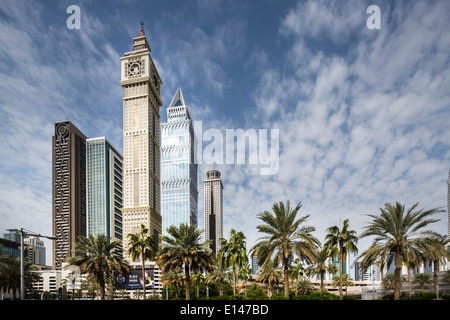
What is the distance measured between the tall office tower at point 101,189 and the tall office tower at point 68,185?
408cm

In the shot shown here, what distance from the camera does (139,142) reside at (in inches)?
7032

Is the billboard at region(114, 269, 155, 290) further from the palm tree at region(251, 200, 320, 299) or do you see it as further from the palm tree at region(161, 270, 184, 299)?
the palm tree at region(251, 200, 320, 299)

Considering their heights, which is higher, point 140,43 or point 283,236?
point 140,43

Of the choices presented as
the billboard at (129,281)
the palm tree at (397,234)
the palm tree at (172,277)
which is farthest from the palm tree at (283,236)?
the billboard at (129,281)

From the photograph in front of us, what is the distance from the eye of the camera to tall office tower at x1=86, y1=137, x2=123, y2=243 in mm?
184625

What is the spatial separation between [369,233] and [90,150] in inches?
7531

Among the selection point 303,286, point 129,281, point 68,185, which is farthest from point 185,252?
point 68,185

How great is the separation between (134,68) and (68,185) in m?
79.8

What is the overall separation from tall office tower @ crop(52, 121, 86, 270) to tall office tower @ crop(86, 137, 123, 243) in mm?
4083

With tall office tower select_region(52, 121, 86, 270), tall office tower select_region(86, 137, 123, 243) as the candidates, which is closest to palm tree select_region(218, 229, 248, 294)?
tall office tower select_region(86, 137, 123, 243)

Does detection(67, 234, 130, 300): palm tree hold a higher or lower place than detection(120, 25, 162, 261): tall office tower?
lower

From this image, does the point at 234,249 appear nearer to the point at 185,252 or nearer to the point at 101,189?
the point at 185,252
